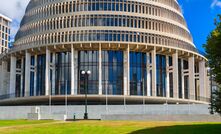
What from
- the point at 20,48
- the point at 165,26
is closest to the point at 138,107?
the point at 165,26

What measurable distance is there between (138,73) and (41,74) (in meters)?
19.9

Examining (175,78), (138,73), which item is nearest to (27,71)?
(138,73)

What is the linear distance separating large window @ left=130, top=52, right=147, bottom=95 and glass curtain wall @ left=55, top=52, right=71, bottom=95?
12.5 m

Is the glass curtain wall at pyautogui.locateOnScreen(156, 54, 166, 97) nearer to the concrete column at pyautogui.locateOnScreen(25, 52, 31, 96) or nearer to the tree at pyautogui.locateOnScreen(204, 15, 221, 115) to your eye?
the concrete column at pyautogui.locateOnScreen(25, 52, 31, 96)

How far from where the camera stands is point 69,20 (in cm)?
9012

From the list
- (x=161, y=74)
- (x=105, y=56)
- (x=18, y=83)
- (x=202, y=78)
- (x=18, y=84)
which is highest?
(x=105, y=56)

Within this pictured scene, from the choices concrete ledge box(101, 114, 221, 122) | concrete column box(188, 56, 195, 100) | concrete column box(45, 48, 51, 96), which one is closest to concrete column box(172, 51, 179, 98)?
concrete column box(188, 56, 195, 100)

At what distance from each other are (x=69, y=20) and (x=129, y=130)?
52.2m

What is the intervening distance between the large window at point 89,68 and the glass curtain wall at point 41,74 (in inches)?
316

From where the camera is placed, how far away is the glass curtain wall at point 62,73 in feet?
288

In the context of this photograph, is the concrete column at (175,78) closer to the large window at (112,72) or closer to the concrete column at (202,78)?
the concrete column at (202,78)

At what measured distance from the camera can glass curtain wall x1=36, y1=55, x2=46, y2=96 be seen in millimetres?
90000

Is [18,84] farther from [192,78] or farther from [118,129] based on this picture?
[118,129]

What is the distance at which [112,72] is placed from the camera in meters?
87.7
